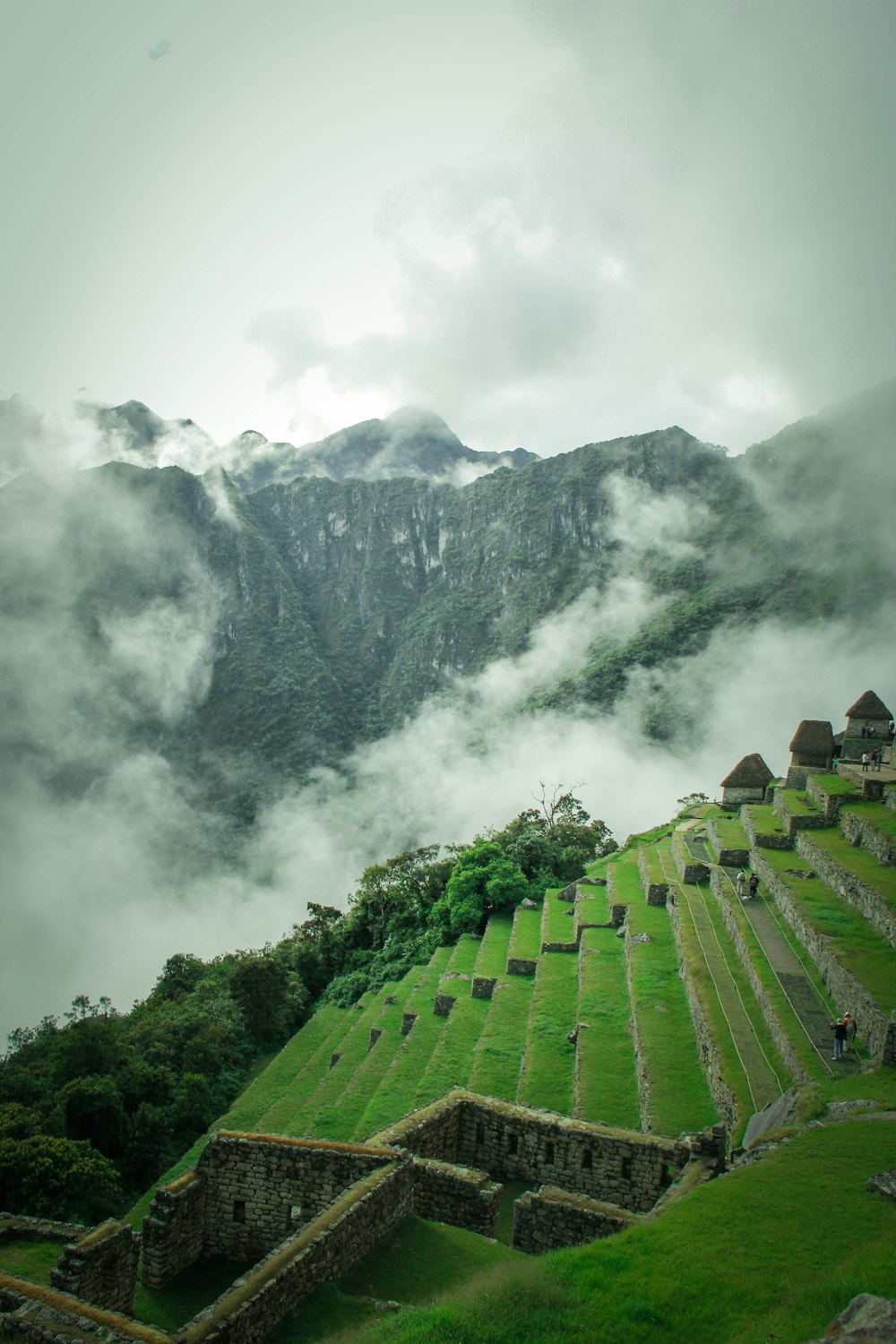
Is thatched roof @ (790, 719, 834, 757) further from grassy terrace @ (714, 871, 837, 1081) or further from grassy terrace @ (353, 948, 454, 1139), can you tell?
grassy terrace @ (353, 948, 454, 1139)

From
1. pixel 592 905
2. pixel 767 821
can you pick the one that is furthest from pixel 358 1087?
pixel 767 821

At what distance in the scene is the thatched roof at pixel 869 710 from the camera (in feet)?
129

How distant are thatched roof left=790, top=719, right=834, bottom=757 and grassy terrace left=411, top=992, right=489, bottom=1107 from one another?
25248mm

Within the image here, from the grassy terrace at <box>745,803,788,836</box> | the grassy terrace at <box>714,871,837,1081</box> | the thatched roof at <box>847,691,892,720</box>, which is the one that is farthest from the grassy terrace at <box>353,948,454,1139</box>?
the thatched roof at <box>847,691,892,720</box>

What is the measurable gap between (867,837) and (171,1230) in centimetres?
1979

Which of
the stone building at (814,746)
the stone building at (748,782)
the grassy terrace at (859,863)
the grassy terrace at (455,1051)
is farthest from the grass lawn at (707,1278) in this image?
the stone building at (814,746)

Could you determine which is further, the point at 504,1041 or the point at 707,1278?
the point at 504,1041

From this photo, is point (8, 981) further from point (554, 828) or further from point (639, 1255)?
point (639, 1255)

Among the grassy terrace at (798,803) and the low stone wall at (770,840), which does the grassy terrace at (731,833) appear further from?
the grassy terrace at (798,803)

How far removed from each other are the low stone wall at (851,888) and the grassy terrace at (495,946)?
10.3m

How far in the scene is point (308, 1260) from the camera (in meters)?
Result: 7.27

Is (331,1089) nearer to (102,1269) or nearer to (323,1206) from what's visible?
(323,1206)

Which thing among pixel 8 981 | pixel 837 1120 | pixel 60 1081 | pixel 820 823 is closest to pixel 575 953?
pixel 820 823

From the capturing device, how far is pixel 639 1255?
6586 mm
